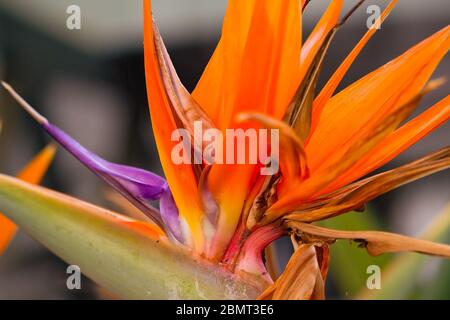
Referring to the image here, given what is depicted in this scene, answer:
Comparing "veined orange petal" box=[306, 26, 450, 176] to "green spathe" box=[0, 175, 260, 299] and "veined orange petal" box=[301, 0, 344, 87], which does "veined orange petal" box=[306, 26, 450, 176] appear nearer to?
"veined orange petal" box=[301, 0, 344, 87]

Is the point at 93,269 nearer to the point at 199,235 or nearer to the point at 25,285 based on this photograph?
the point at 199,235

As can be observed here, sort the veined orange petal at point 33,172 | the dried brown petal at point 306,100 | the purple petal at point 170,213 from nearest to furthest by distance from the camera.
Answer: the dried brown petal at point 306,100 → the purple petal at point 170,213 → the veined orange petal at point 33,172

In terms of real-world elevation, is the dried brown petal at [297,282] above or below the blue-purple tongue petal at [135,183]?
below

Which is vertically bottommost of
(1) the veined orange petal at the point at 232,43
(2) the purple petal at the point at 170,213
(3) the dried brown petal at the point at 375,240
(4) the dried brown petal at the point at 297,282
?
(4) the dried brown petal at the point at 297,282

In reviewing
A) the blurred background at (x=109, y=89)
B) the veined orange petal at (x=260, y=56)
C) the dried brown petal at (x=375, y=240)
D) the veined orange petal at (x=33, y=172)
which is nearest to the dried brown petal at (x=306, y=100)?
the veined orange petal at (x=260, y=56)

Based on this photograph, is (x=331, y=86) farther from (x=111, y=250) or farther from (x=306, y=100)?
(x=111, y=250)

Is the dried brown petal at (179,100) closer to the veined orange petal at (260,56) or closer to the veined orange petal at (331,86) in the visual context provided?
the veined orange petal at (260,56)
